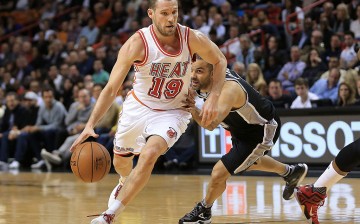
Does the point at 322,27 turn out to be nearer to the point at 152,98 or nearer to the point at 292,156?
the point at 292,156

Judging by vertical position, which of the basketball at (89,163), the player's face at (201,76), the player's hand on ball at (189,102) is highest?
the player's face at (201,76)

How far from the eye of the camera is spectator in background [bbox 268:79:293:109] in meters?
12.7

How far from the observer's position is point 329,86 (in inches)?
505

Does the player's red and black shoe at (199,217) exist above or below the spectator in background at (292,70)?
below

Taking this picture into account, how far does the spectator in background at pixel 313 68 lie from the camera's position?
44.6ft

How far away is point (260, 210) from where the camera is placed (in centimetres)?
750

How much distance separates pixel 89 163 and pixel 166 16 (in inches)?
54.6

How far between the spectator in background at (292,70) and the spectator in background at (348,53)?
85 centimetres

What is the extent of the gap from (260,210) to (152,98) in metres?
1.79

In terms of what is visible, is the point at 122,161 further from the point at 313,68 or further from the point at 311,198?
the point at 313,68

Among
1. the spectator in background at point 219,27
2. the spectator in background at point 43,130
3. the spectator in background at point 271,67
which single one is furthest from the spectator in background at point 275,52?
the spectator in background at point 43,130

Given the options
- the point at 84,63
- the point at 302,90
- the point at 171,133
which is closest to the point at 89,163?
the point at 171,133

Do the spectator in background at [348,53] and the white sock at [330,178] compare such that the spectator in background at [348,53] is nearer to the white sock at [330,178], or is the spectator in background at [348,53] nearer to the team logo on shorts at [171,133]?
the white sock at [330,178]

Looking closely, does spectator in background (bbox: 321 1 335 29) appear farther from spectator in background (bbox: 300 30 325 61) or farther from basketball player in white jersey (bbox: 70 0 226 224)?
basketball player in white jersey (bbox: 70 0 226 224)
